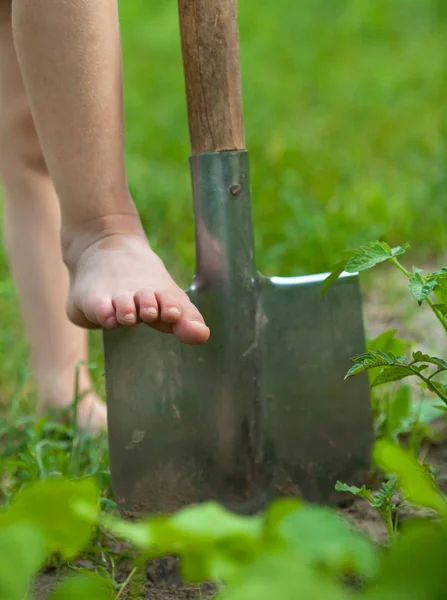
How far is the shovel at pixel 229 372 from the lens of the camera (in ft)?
4.11

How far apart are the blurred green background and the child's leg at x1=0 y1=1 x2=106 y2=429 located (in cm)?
27

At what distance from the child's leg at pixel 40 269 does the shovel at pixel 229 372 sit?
0.41 metres

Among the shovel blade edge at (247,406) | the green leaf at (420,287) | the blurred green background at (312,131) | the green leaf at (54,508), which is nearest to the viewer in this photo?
the green leaf at (54,508)

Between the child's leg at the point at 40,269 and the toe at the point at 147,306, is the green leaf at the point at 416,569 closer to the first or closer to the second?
the toe at the point at 147,306

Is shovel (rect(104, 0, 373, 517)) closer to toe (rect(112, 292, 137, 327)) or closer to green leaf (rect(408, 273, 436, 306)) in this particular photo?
toe (rect(112, 292, 137, 327))

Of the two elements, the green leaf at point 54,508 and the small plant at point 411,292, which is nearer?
the green leaf at point 54,508

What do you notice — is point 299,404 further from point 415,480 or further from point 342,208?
point 342,208

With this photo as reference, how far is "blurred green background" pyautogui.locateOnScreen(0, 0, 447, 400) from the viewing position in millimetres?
2387

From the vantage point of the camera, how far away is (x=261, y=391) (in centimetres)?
132

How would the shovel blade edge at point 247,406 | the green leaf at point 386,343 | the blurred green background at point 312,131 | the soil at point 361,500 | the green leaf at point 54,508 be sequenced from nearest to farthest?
the green leaf at point 54,508
the soil at point 361,500
the shovel blade edge at point 247,406
the green leaf at point 386,343
the blurred green background at point 312,131

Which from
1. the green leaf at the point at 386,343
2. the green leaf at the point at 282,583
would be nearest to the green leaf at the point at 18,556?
the green leaf at the point at 282,583

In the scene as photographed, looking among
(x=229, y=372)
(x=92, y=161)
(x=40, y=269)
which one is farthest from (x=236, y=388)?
(x=40, y=269)

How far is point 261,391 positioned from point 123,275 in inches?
11.2

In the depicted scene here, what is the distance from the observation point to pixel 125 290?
3.89ft
